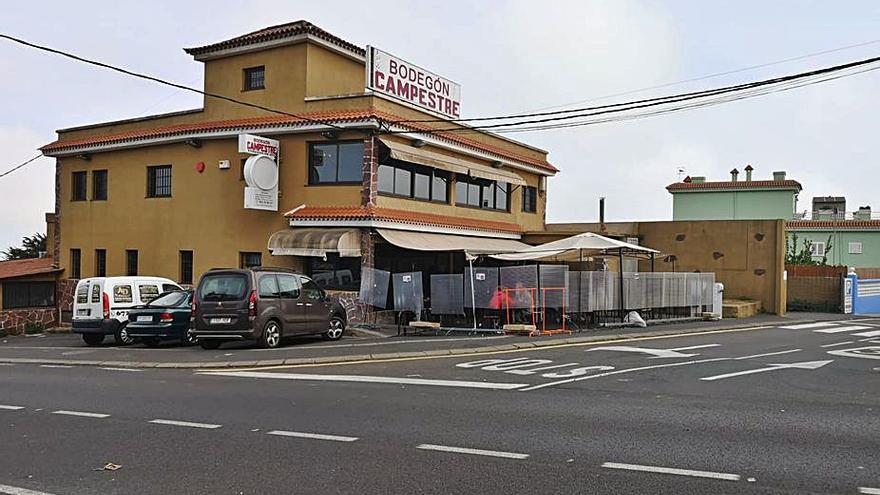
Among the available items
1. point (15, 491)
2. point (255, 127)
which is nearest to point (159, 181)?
point (255, 127)

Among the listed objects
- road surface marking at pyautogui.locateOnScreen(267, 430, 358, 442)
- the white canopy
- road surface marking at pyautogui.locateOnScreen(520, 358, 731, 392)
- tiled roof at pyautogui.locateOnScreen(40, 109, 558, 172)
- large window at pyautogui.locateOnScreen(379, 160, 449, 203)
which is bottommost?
road surface marking at pyautogui.locateOnScreen(267, 430, 358, 442)

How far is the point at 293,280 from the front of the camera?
57.9 feet

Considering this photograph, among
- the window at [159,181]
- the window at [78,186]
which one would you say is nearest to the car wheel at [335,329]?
the window at [159,181]

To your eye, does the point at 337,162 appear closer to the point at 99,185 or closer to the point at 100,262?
the point at 99,185

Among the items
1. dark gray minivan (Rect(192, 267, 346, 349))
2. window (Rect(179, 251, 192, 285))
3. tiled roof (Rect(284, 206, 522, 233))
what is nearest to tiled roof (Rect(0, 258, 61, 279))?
window (Rect(179, 251, 192, 285))

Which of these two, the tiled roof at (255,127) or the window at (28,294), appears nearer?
the tiled roof at (255,127)

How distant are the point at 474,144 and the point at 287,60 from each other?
7.00 m

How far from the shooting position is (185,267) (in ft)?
87.4

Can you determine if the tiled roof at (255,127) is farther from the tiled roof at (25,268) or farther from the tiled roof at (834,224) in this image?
the tiled roof at (834,224)

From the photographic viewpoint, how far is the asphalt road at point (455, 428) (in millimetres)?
6035

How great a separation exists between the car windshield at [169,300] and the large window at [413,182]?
6.75 m

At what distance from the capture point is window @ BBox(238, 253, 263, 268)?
24594 mm

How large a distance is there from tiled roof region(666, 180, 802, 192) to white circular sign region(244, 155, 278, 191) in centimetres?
3778

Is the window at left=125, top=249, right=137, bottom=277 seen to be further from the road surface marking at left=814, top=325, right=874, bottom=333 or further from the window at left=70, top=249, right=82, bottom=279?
the road surface marking at left=814, top=325, right=874, bottom=333
